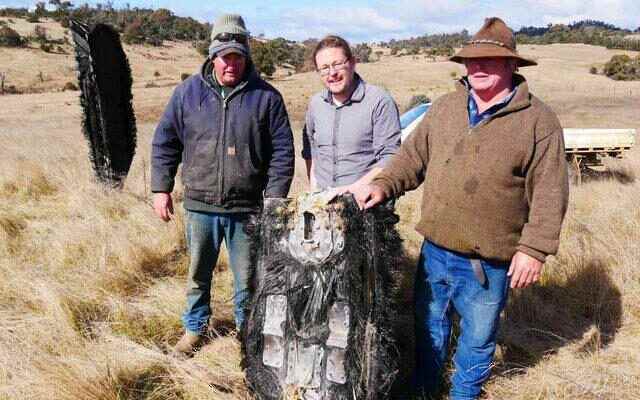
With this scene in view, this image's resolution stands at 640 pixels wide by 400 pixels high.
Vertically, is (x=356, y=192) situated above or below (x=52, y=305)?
above

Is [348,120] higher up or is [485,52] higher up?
[485,52]

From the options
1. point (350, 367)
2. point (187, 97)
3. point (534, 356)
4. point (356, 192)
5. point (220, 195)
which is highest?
point (187, 97)

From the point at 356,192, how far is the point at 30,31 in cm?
5347

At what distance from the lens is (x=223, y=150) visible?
3.15 metres

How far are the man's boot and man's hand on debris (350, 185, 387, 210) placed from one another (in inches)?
65.7

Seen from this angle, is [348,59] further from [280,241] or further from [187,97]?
[280,241]

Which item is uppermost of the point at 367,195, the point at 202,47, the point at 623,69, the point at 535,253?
the point at 202,47

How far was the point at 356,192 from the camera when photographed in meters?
2.47

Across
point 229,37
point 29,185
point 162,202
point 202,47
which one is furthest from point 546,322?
point 202,47

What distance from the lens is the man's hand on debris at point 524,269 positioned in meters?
2.31

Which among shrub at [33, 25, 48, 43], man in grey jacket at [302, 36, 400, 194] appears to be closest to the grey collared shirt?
man in grey jacket at [302, 36, 400, 194]

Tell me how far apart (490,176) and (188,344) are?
2.18m

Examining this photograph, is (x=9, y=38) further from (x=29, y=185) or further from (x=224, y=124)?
(x=224, y=124)

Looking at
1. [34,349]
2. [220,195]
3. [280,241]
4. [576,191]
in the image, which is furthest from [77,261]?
[576,191]
